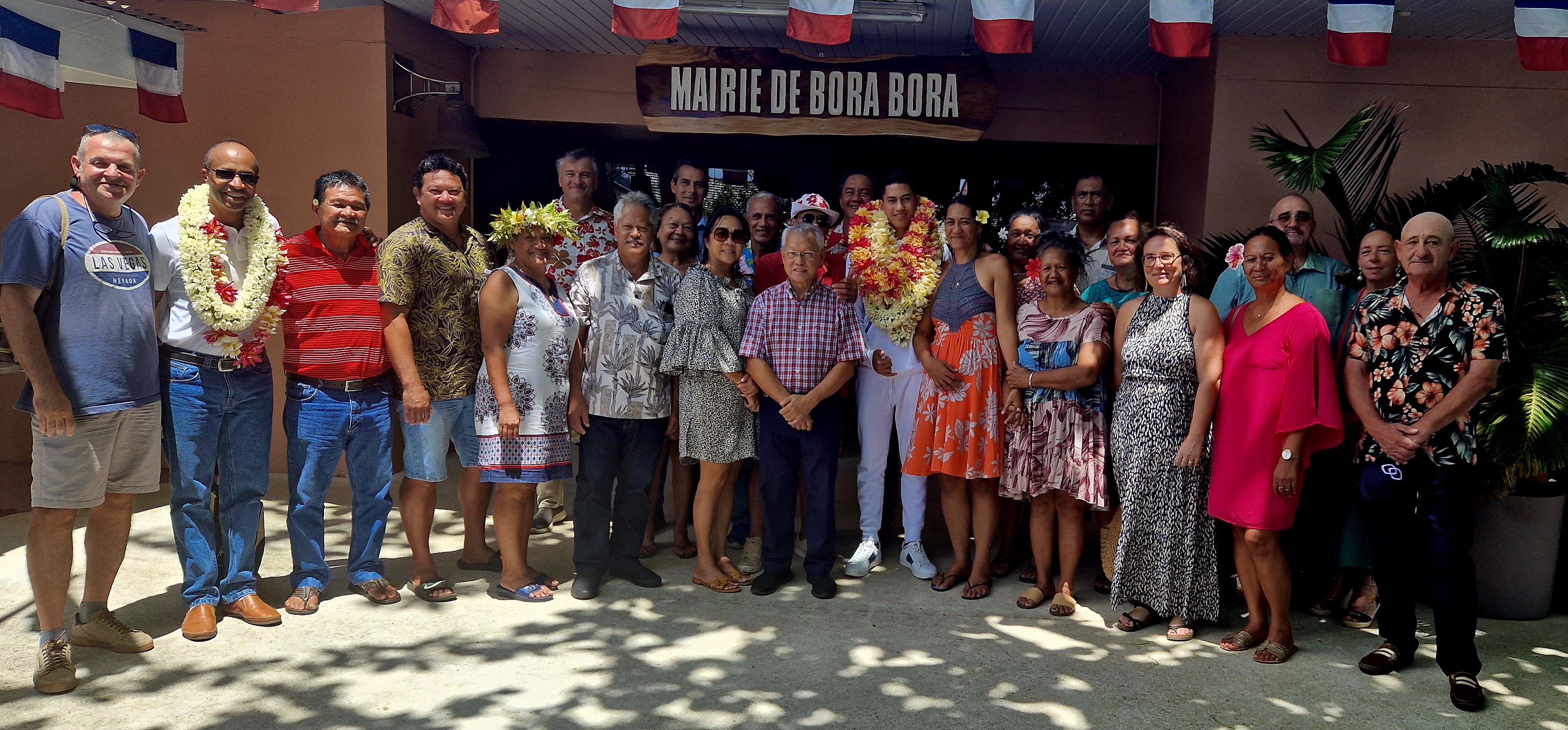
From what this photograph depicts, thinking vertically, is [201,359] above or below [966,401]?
above

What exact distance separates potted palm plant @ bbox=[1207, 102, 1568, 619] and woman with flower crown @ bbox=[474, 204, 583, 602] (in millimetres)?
3619

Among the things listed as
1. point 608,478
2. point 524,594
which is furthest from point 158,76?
point 524,594

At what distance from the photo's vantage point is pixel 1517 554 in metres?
4.65

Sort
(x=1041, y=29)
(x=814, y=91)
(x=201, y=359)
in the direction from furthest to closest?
1. (x=814, y=91)
2. (x=1041, y=29)
3. (x=201, y=359)

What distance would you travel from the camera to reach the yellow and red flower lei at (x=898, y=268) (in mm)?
5016

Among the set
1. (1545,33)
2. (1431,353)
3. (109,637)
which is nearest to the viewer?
(1431,353)

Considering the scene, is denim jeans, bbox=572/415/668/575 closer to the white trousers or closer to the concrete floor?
the concrete floor

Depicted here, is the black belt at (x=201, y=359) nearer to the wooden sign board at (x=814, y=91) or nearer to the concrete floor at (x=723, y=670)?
the concrete floor at (x=723, y=670)

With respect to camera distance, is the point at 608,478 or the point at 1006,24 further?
the point at 1006,24

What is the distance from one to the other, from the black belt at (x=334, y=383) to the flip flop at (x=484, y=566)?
3.87ft

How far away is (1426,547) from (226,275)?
16.2ft

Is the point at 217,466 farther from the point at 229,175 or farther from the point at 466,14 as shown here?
the point at 466,14

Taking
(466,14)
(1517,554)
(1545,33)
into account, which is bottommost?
(1517,554)

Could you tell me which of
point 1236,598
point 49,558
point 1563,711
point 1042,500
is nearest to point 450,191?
point 49,558
